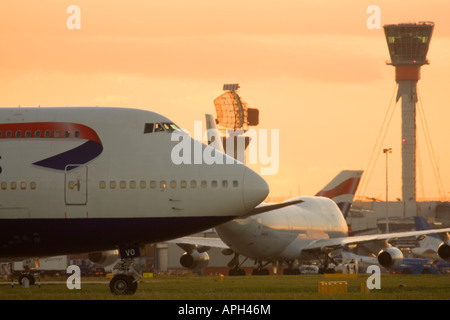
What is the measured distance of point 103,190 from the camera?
34.1 metres

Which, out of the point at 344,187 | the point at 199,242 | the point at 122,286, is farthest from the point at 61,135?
the point at 344,187

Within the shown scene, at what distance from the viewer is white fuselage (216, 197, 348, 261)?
77688 mm

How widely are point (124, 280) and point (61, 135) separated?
18.4 feet

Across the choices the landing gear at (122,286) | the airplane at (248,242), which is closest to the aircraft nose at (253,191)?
the landing gear at (122,286)

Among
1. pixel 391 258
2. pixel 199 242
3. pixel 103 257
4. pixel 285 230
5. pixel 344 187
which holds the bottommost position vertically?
pixel 391 258

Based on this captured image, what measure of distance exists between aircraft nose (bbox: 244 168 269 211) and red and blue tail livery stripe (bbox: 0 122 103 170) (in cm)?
530

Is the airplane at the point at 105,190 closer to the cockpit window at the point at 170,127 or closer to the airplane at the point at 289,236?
the cockpit window at the point at 170,127

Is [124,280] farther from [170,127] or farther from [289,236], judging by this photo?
[289,236]

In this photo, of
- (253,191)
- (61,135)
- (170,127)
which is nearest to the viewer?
(253,191)

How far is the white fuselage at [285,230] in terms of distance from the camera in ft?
255

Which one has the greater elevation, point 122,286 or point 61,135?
point 61,135

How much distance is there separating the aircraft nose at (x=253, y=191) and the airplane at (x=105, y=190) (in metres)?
0.03

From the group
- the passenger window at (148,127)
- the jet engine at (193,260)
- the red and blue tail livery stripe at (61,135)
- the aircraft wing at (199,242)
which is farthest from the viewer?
the aircraft wing at (199,242)
